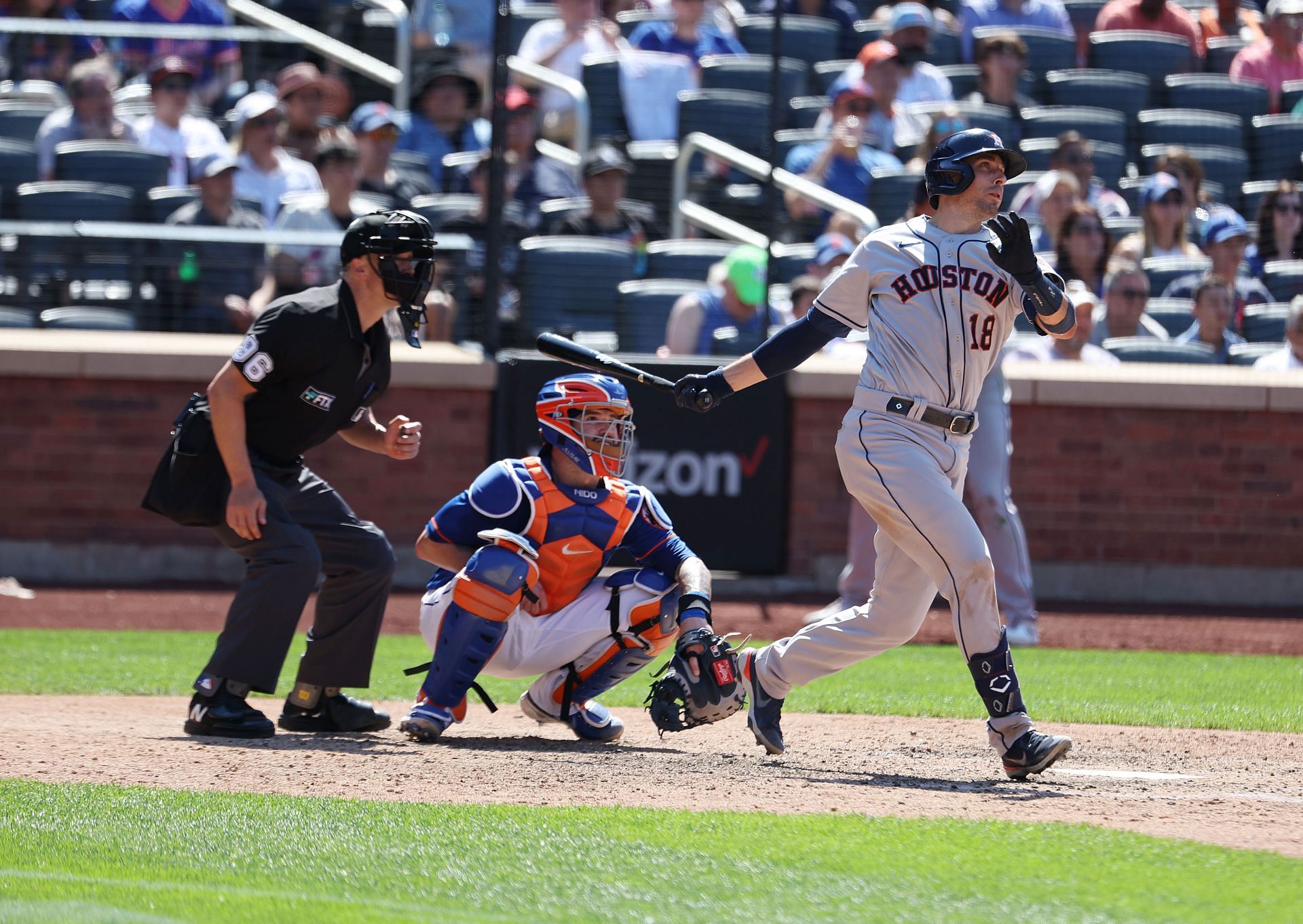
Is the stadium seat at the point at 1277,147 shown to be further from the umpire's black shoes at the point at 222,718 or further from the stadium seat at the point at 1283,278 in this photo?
the umpire's black shoes at the point at 222,718

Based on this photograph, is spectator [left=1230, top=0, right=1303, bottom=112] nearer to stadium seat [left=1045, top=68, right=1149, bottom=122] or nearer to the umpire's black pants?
stadium seat [left=1045, top=68, right=1149, bottom=122]

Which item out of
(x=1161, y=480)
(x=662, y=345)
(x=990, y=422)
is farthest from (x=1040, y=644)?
(x=662, y=345)

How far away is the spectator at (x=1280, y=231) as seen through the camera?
10898 mm

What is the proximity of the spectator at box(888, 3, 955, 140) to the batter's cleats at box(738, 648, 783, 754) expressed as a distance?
8.08m

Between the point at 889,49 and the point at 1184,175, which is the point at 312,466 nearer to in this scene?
the point at 889,49

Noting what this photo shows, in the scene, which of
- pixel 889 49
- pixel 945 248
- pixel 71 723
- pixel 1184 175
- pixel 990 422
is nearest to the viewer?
pixel 945 248

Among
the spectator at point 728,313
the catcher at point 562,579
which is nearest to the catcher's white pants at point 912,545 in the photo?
the catcher at point 562,579

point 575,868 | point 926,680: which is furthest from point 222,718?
point 926,680

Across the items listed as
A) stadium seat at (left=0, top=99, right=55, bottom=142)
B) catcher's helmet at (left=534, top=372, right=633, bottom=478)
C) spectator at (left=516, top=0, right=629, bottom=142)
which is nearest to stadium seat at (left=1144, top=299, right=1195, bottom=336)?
spectator at (left=516, top=0, right=629, bottom=142)

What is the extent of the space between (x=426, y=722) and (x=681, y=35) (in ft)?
27.1

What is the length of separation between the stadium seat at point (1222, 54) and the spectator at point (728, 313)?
540 cm

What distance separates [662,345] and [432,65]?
2.98 m

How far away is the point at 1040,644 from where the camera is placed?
8.92m

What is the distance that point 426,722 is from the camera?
550cm
